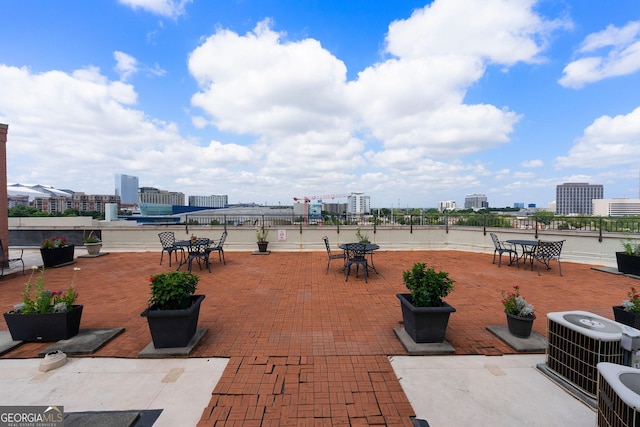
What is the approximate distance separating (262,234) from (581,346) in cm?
955

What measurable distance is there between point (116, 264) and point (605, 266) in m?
15.3

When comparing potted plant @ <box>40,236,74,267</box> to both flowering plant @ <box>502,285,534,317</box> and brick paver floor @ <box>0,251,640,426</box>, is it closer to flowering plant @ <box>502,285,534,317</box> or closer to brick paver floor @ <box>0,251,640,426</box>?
brick paver floor @ <box>0,251,640,426</box>

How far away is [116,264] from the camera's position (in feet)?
28.3

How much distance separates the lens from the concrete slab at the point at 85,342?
131 inches

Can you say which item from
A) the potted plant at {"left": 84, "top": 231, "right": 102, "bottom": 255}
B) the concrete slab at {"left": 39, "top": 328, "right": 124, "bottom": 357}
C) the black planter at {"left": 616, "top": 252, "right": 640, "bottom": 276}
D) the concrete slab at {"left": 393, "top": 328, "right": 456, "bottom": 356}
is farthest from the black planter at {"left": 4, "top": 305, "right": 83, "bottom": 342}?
the black planter at {"left": 616, "top": 252, "right": 640, "bottom": 276}

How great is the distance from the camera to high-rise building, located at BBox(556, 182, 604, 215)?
93.3 feet

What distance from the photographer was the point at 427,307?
3.54 meters

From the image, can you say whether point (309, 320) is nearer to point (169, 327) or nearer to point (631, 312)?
point (169, 327)

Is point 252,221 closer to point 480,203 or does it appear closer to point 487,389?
point 487,389

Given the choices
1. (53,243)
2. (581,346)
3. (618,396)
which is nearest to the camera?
(618,396)

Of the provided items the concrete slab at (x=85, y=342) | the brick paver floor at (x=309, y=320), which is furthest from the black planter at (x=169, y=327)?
the concrete slab at (x=85, y=342)

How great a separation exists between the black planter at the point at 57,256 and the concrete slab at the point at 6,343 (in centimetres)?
564

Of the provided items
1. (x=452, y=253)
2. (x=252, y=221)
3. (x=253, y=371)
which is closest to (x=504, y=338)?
(x=253, y=371)

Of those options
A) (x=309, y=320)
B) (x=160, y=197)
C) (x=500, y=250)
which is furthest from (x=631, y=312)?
(x=160, y=197)
